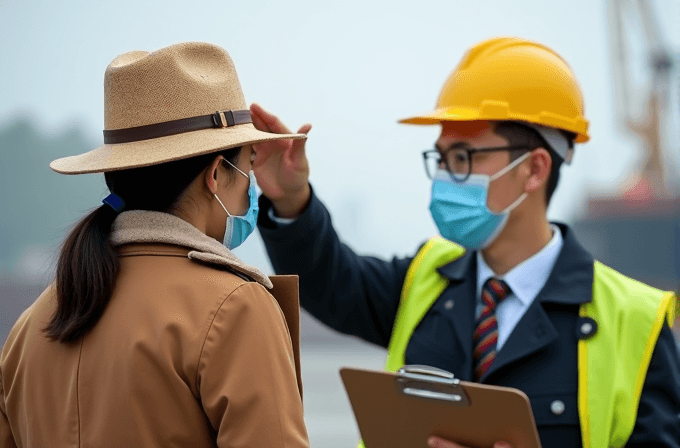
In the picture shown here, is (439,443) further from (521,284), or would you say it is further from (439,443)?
(521,284)

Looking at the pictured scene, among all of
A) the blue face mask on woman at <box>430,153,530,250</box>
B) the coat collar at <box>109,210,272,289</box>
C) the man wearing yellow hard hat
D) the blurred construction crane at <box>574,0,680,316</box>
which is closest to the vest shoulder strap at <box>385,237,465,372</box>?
the man wearing yellow hard hat

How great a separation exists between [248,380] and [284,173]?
46.4 inches

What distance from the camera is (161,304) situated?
1403 millimetres

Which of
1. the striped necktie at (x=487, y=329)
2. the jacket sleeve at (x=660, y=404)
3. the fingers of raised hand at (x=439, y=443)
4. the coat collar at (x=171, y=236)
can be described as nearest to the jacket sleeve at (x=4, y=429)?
the coat collar at (x=171, y=236)

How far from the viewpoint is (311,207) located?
2.53 meters

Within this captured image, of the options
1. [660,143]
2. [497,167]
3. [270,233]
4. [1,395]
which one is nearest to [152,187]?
[1,395]

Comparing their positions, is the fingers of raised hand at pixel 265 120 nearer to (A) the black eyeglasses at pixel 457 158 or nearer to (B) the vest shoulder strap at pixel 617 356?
(A) the black eyeglasses at pixel 457 158

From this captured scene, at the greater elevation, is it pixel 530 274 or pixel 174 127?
pixel 174 127

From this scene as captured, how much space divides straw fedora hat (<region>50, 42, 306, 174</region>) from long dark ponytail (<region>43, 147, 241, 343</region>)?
0.05 m

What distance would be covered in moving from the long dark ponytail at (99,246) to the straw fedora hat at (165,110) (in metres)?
0.05

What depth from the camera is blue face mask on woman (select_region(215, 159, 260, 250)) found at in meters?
1.67

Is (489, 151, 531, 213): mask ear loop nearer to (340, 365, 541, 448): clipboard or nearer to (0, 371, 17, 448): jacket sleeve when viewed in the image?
(340, 365, 541, 448): clipboard

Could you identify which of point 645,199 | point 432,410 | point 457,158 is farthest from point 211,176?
point 645,199

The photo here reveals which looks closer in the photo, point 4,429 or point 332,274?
point 4,429
